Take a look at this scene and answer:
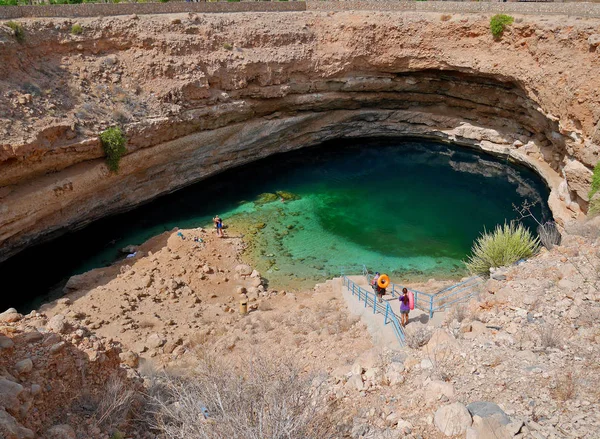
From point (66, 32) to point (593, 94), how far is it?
21.2 m

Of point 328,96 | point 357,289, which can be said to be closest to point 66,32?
point 328,96

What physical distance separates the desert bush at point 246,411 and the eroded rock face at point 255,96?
12.7 m

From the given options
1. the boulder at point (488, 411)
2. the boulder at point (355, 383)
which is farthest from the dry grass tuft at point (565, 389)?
the boulder at point (355, 383)

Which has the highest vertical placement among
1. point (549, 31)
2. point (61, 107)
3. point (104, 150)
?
point (549, 31)

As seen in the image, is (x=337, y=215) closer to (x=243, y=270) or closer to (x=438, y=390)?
(x=243, y=270)

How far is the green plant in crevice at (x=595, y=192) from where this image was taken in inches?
571

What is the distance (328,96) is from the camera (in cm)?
2478

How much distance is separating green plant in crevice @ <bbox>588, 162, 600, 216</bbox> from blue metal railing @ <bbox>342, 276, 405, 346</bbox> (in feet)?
27.3

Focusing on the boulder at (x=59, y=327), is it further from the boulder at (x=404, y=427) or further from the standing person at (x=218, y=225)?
the standing person at (x=218, y=225)

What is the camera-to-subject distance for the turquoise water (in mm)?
17172

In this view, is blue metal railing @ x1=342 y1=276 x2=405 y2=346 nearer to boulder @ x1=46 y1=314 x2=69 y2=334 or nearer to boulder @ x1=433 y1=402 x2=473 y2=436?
boulder @ x1=433 y1=402 x2=473 y2=436

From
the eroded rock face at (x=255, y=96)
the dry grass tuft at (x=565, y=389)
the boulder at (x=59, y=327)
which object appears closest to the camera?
the dry grass tuft at (x=565, y=389)

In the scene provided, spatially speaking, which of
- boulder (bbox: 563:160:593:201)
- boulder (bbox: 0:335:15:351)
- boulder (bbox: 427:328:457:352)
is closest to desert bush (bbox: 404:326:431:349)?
boulder (bbox: 427:328:457:352)

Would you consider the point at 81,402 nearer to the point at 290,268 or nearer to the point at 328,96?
the point at 290,268
